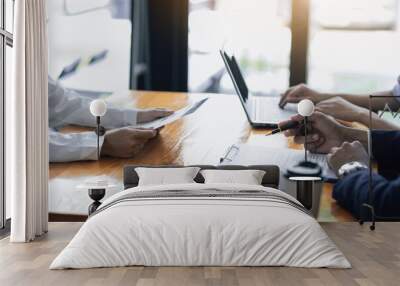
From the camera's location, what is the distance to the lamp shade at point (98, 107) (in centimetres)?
691

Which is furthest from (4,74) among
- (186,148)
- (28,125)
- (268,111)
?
(268,111)

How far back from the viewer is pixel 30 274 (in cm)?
413

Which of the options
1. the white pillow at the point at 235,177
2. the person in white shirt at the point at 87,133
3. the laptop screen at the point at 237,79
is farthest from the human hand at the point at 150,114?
the white pillow at the point at 235,177

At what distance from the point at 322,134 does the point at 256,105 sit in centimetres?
90

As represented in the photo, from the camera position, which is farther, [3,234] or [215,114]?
[215,114]

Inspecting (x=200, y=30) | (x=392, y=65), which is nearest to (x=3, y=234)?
(x=200, y=30)

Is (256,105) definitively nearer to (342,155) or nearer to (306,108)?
(306,108)

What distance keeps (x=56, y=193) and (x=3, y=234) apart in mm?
1317

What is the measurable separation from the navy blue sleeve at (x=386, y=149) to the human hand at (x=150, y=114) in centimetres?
258

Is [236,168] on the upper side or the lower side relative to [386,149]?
lower

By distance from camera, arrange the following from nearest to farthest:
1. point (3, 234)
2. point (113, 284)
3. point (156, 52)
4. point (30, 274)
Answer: point (113, 284) < point (30, 274) < point (3, 234) < point (156, 52)

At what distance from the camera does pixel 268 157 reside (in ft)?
23.7

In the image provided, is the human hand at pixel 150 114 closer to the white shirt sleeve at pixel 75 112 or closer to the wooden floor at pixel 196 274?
the white shirt sleeve at pixel 75 112

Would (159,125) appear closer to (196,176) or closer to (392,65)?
(196,176)
